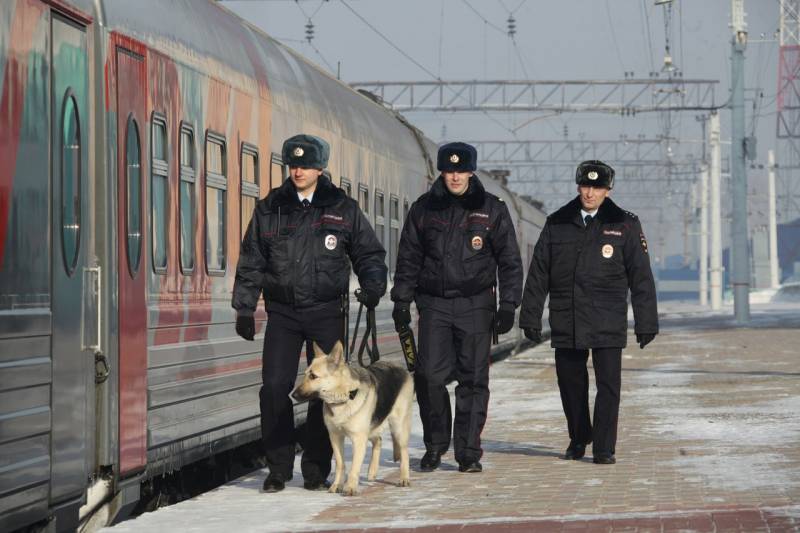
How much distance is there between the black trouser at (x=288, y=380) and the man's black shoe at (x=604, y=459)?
6.26 feet

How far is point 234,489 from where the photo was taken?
403 inches

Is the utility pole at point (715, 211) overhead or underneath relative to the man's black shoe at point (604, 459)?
overhead

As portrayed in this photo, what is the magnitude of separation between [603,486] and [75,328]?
10.4ft

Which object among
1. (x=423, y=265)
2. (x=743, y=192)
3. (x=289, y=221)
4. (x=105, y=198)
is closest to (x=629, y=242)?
(x=423, y=265)

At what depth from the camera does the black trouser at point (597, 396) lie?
11.2 m

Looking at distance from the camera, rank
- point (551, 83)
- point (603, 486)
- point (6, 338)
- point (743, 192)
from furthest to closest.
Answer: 1. point (551, 83)
2. point (743, 192)
3. point (603, 486)
4. point (6, 338)

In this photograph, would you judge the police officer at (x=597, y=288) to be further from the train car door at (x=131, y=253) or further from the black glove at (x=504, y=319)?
the train car door at (x=131, y=253)

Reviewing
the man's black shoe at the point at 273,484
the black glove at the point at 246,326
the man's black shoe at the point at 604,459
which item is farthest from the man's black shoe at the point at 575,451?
the black glove at the point at 246,326

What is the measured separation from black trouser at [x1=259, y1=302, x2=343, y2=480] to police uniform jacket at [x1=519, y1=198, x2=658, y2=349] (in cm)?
173

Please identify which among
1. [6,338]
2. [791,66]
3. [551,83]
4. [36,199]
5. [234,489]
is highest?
[791,66]

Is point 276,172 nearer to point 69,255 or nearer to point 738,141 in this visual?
point 69,255

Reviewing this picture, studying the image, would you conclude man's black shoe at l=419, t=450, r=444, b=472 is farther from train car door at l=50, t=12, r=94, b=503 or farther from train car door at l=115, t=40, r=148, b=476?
train car door at l=50, t=12, r=94, b=503

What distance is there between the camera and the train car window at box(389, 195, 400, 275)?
60.5 ft

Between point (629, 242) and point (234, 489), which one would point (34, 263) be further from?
point (629, 242)
